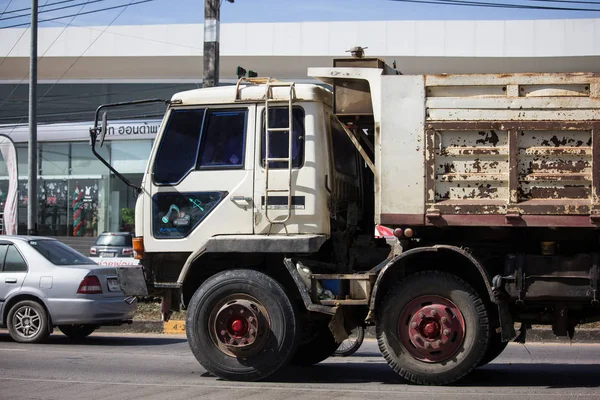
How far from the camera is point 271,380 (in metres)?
8.85

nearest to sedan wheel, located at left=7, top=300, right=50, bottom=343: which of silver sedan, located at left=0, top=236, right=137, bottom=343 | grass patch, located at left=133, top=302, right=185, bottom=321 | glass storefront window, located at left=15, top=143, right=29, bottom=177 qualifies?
silver sedan, located at left=0, top=236, right=137, bottom=343

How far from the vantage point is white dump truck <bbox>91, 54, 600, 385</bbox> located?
25.9ft

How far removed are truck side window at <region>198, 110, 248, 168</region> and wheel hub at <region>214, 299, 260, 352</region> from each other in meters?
1.40

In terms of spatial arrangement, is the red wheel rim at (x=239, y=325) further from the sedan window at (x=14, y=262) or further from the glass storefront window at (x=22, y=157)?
the glass storefront window at (x=22, y=157)

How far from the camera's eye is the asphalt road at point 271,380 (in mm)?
7863

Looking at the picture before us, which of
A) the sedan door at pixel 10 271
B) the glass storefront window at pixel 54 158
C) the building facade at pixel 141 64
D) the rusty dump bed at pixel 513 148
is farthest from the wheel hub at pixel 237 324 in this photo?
the glass storefront window at pixel 54 158

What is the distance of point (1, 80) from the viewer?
1246 inches

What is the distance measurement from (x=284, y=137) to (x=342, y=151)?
0.83 metres

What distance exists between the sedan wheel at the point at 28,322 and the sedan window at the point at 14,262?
0.52 meters

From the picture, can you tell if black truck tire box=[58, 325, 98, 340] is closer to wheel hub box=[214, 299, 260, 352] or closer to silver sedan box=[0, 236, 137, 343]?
silver sedan box=[0, 236, 137, 343]

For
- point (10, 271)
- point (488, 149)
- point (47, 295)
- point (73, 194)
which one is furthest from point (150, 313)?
point (73, 194)

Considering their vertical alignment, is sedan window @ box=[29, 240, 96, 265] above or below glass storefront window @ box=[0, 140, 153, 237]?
below

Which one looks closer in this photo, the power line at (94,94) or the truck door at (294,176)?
the truck door at (294,176)

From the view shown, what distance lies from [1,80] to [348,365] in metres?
24.8
